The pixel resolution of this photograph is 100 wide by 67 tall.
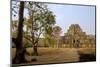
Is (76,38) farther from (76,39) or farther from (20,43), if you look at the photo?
(20,43)

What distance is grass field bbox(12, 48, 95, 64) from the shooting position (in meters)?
2.45

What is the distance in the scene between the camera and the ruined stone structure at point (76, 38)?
8.47ft

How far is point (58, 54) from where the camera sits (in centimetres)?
253

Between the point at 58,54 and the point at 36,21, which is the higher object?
the point at 36,21

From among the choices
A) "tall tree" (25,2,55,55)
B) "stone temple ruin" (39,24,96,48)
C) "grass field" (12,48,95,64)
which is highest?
"tall tree" (25,2,55,55)

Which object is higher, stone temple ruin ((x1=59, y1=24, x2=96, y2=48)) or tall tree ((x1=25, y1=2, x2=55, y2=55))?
tall tree ((x1=25, y1=2, x2=55, y2=55))

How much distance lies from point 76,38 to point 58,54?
0.35 m

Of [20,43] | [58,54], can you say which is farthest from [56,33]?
[20,43]

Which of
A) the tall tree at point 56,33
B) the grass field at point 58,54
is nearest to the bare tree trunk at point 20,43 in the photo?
the grass field at point 58,54

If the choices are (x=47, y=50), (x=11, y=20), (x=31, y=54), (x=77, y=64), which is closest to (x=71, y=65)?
(x=77, y=64)

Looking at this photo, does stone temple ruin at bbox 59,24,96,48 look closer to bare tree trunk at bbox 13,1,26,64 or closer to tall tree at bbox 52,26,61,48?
tall tree at bbox 52,26,61,48

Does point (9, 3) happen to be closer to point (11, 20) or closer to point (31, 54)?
point (11, 20)

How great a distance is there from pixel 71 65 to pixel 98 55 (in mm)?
456

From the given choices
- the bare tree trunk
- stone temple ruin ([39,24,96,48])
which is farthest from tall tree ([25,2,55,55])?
stone temple ruin ([39,24,96,48])
